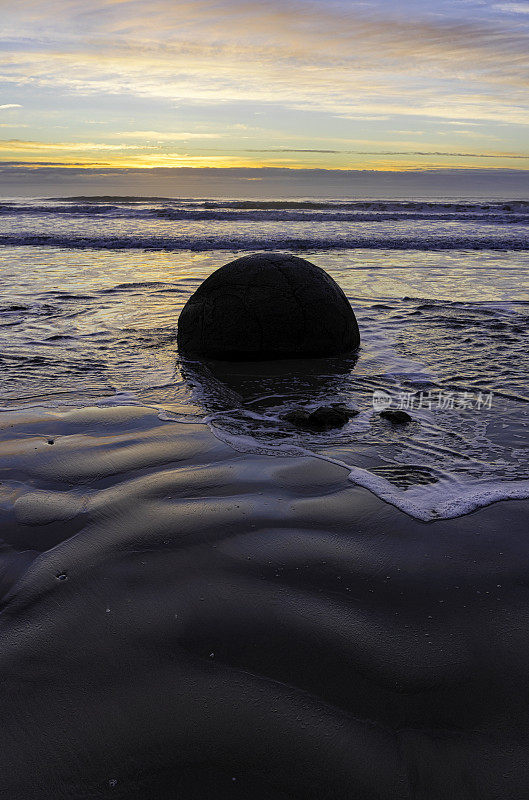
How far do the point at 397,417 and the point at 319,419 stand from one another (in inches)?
21.4

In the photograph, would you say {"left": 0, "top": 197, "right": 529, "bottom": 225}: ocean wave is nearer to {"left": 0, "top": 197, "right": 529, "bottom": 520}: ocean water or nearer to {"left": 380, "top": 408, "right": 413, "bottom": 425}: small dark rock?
{"left": 0, "top": 197, "right": 529, "bottom": 520}: ocean water

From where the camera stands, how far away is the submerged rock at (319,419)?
4.06 metres

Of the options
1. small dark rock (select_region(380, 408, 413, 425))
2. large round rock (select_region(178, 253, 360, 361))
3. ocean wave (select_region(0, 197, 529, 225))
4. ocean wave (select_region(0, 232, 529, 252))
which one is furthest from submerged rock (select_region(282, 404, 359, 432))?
ocean wave (select_region(0, 197, 529, 225))

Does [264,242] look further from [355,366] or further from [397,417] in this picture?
[397,417]

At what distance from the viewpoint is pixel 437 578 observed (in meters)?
2.41

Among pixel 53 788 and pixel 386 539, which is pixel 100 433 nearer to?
pixel 386 539

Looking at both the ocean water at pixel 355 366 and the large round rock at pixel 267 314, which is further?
the large round rock at pixel 267 314

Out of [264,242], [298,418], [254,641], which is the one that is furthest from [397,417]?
[264,242]

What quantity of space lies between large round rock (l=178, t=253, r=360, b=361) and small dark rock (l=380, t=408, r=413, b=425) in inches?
65.9

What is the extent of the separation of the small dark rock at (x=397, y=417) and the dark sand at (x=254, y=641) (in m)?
1.00

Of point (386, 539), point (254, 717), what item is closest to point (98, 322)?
point (386, 539)

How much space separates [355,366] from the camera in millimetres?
5629

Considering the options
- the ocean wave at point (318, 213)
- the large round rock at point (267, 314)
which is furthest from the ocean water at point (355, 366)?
the ocean wave at point (318, 213)

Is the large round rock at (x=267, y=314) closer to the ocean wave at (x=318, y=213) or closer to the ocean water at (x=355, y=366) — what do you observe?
the ocean water at (x=355, y=366)
